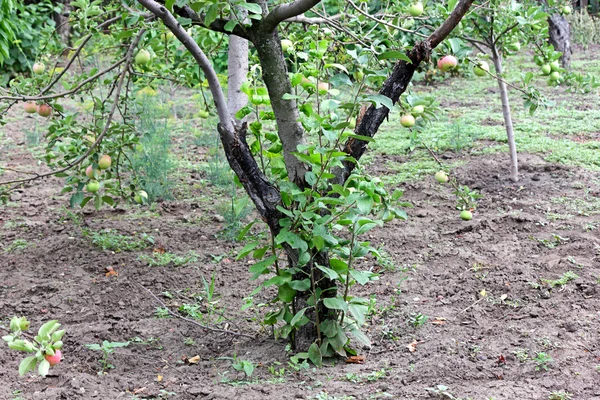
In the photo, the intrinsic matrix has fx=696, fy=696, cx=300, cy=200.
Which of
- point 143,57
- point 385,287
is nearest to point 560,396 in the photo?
point 385,287

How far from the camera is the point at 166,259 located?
423 centimetres

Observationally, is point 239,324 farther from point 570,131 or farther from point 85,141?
point 570,131

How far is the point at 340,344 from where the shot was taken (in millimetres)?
2910

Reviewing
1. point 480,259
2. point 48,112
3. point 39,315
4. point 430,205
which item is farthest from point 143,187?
point 480,259

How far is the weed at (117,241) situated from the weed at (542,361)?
2.54m

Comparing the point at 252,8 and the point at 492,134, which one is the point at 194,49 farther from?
the point at 492,134

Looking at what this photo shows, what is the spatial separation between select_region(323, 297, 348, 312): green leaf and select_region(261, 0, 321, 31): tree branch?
1106 mm

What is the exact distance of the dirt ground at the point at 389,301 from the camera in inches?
108

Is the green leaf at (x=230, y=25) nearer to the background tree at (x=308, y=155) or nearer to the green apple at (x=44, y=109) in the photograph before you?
the background tree at (x=308, y=155)

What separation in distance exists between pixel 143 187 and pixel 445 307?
8.51 ft

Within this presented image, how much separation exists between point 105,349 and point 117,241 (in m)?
1.49

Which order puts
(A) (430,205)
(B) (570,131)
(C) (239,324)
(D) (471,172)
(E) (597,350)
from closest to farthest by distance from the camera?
(E) (597,350), (C) (239,324), (A) (430,205), (D) (471,172), (B) (570,131)

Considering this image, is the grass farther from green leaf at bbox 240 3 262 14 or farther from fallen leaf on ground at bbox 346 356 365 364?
green leaf at bbox 240 3 262 14

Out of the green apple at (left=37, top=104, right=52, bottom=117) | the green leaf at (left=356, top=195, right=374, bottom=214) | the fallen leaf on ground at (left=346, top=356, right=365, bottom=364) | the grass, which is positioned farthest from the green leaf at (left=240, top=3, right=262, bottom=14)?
the grass
